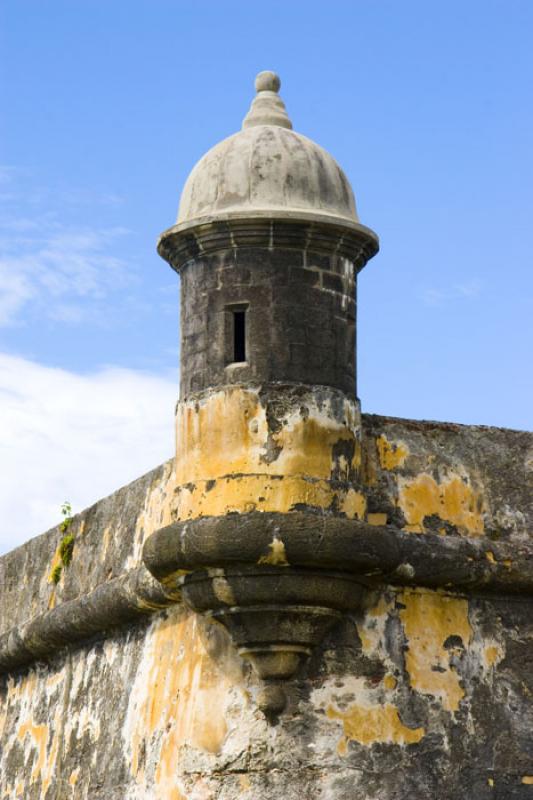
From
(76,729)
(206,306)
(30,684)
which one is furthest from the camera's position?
(30,684)

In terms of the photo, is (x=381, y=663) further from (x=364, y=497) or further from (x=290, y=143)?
(x=290, y=143)

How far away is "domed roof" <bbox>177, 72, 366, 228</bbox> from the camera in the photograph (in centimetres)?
866

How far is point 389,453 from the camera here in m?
8.95

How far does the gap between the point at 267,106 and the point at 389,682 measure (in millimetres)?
2875

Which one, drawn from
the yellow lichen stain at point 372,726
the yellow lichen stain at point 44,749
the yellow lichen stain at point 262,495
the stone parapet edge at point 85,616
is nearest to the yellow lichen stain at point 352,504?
the yellow lichen stain at point 262,495

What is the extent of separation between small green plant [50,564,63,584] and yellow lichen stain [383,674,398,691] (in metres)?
3.51

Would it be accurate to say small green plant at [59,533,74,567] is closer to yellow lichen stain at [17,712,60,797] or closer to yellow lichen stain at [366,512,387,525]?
yellow lichen stain at [17,712,60,797]

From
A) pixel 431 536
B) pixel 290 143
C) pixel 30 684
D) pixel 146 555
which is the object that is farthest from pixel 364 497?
pixel 30 684

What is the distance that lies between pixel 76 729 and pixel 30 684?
1.23m

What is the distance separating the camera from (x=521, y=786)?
344 inches

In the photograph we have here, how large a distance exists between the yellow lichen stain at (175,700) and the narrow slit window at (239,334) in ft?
4.30

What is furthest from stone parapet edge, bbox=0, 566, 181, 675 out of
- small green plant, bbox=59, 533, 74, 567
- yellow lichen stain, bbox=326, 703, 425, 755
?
yellow lichen stain, bbox=326, 703, 425, 755

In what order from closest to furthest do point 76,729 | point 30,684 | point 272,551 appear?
point 272,551, point 76,729, point 30,684

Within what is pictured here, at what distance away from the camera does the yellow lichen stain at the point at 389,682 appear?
8531 millimetres
